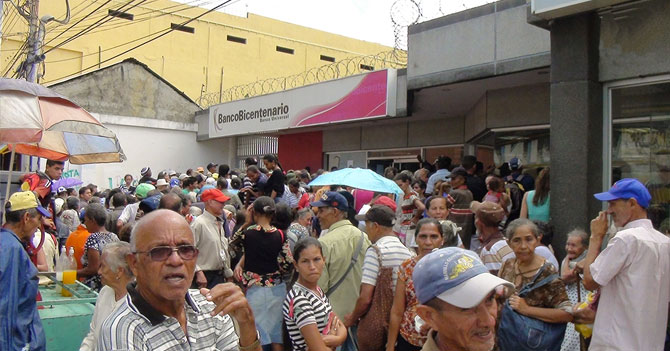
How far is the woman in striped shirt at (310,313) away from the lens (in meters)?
4.09

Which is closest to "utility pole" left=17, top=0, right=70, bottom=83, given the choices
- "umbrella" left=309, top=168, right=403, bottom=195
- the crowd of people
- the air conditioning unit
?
the crowd of people

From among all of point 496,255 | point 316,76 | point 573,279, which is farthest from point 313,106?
point 573,279

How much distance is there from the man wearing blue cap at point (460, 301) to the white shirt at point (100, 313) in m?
2.27

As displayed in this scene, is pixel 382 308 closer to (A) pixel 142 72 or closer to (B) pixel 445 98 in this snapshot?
(B) pixel 445 98

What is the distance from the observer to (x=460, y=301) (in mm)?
2266

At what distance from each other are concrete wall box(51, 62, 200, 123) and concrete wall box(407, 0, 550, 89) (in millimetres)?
13853

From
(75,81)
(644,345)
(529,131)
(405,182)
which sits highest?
(75,81)

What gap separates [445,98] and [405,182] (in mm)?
3903

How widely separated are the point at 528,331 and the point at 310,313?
1.58 meters

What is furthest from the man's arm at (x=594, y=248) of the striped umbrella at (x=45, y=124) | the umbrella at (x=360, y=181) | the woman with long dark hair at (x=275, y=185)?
the woman with long dark hair at (x=275, y=185)

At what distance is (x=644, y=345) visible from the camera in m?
4.13

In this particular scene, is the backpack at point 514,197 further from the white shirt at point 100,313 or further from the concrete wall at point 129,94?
the concrete wall at point 129,94

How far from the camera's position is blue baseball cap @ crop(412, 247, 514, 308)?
2.26 metres

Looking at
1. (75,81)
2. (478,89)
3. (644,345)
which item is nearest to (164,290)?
(644,345)
